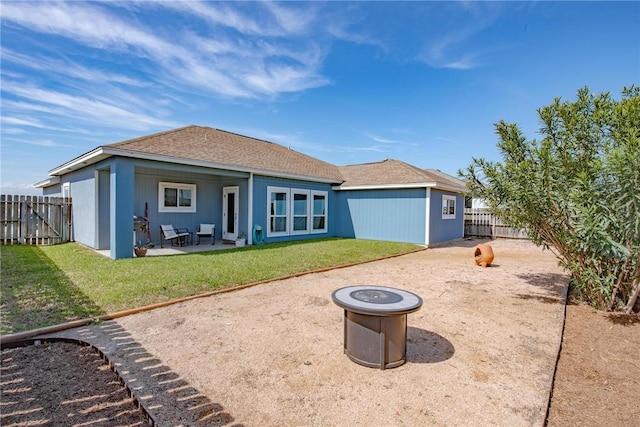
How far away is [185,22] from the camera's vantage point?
28.3 ft

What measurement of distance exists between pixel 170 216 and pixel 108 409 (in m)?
10.8

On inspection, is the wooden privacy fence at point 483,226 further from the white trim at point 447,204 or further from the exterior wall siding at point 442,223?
the white trim at point 447,204

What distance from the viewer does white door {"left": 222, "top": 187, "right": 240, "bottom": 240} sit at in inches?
523

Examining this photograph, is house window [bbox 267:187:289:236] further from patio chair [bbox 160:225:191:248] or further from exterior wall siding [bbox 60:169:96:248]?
exterior wall siding [bbox 60:169:96:248]

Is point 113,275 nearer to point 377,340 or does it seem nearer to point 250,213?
point 250,213

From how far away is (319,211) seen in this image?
15195mm

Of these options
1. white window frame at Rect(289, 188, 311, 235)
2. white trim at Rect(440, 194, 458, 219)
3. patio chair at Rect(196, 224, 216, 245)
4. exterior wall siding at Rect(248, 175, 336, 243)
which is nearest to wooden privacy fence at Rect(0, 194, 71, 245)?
patio chair at Rect(196, 224, 216, 245)

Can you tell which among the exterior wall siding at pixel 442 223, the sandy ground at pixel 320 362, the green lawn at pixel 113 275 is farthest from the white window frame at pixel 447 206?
the sandy ground at pixel 320 362

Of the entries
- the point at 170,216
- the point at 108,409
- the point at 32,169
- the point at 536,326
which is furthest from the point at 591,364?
the point at 32,169

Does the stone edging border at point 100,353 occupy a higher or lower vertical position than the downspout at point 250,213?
lower

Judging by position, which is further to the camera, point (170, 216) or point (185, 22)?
point (170, 216)

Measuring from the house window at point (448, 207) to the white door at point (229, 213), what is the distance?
10.0 m

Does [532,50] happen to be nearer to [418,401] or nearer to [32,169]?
[418,401]

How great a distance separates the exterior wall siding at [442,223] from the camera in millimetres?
14016
